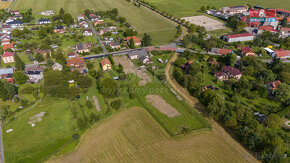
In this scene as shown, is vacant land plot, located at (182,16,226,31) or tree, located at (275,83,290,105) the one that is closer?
tree, located at (275,83,290,105)

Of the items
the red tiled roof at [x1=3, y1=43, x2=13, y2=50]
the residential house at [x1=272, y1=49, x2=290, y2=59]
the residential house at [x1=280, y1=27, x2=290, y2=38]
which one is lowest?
the red tiled roof at [x1=3, y1=43, x2=13, y2=50]

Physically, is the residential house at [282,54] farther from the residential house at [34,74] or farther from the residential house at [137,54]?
the residential house at [34,74]

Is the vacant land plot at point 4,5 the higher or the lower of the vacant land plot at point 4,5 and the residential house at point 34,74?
the higher

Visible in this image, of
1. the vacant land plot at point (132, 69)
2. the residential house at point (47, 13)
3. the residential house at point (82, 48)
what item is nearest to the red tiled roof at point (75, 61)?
the residential house at point (82, 48)

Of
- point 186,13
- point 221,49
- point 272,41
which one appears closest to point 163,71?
point 221,49

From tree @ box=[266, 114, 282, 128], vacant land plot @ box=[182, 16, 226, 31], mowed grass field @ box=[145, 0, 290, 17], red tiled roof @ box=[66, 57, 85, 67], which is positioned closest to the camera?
tree @ box=[266, 114, 282, 128]

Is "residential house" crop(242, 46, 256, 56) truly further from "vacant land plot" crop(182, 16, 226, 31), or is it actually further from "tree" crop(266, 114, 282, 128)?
"tree" crop(266, 114, 282, 128)

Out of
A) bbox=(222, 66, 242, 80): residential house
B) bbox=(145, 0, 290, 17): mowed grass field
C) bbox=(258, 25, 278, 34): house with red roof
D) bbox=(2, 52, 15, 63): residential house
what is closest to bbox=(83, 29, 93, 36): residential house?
bbox=(2, 52, 15, 63): residential house
